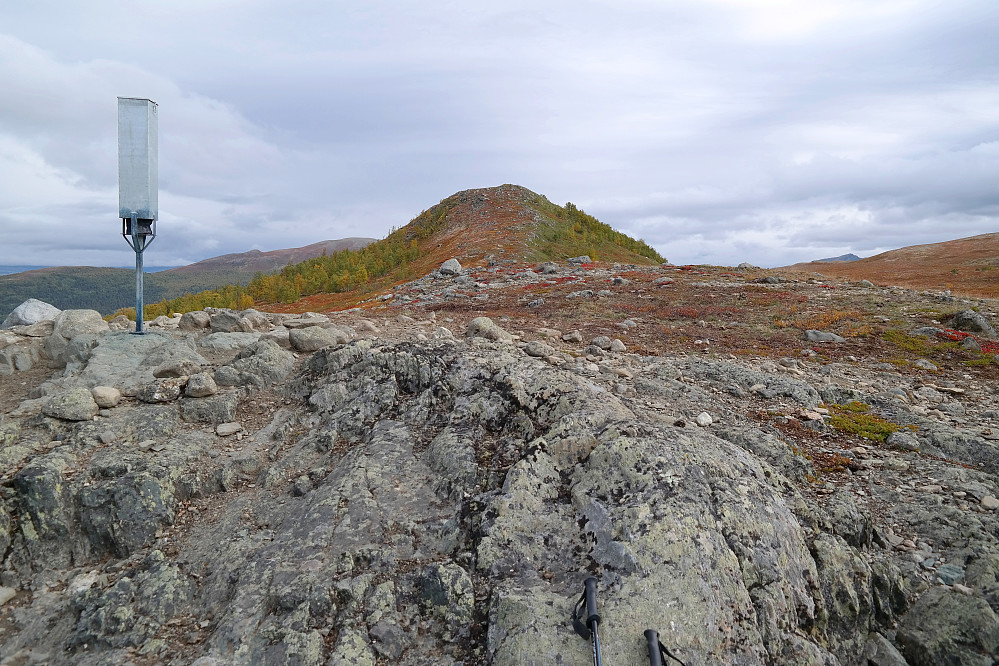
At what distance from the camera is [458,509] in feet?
19.3

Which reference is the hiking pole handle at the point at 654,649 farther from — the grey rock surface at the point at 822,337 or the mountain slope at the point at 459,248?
the mountain slope at the point at 459,248

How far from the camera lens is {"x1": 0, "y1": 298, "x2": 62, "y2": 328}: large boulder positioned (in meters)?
10.8

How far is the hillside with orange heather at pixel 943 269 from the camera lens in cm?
3697

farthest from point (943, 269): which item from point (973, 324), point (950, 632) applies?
point (950, 632)

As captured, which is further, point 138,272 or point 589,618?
point 138,272

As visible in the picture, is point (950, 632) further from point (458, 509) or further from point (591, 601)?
point (458, 509)

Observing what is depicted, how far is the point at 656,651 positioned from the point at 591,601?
618 mm

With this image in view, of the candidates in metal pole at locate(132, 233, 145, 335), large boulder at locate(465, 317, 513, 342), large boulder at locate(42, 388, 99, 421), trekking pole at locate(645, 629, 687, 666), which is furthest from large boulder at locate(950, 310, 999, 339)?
metal pole at locate(132, 233, 145, 335)

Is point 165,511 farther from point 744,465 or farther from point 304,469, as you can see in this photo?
point 744,465

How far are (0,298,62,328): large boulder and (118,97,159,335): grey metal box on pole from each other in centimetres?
282

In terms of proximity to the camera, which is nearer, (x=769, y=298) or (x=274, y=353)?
(x=274, y=353)

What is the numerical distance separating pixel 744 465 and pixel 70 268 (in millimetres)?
260121

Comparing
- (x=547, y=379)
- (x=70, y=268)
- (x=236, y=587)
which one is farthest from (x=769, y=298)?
(x=70, y=268)

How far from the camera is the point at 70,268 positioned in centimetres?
19575
